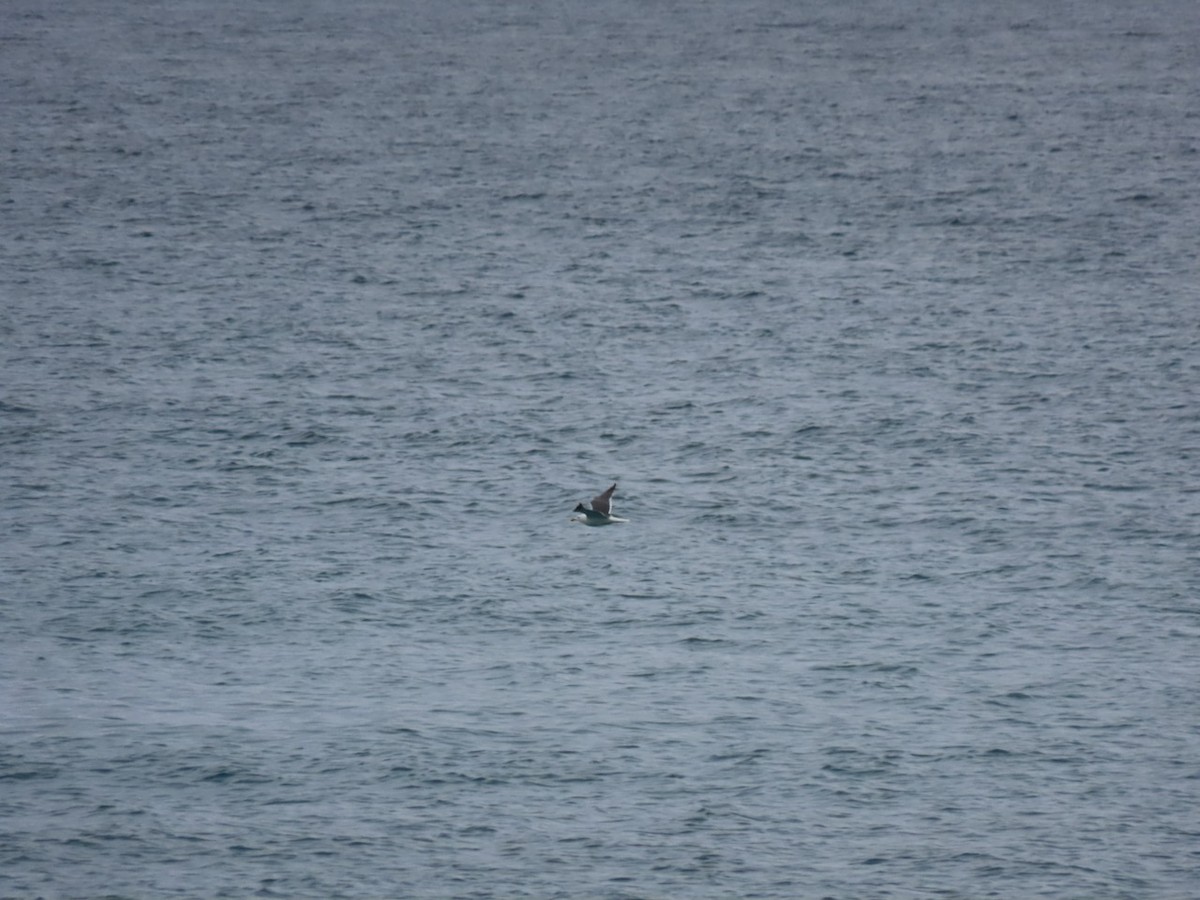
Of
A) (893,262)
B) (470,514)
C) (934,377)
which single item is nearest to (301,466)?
(470,514)

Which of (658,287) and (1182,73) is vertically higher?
(1182,73)

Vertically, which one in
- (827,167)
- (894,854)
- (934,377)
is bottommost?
(894,854)

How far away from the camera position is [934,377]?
93.5 m

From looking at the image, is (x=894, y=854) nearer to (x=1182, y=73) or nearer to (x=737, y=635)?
(x=737, y=635)

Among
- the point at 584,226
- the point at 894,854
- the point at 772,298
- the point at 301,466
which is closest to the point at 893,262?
the point at 772,298

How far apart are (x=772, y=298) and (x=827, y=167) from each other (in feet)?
106

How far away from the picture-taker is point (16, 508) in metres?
74.6

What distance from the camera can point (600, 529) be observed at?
255 feet

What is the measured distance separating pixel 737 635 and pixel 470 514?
1469 centimetres

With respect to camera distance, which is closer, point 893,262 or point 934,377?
point 934,377

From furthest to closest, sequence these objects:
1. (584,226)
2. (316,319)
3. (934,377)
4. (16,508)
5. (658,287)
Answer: (584,226) < (658,287) < (316,319) < (934,377) < (16,508)

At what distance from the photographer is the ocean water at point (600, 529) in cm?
5178

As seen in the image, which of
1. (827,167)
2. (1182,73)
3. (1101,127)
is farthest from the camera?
(1182,73)

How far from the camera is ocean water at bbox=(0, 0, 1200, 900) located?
5178 cm
